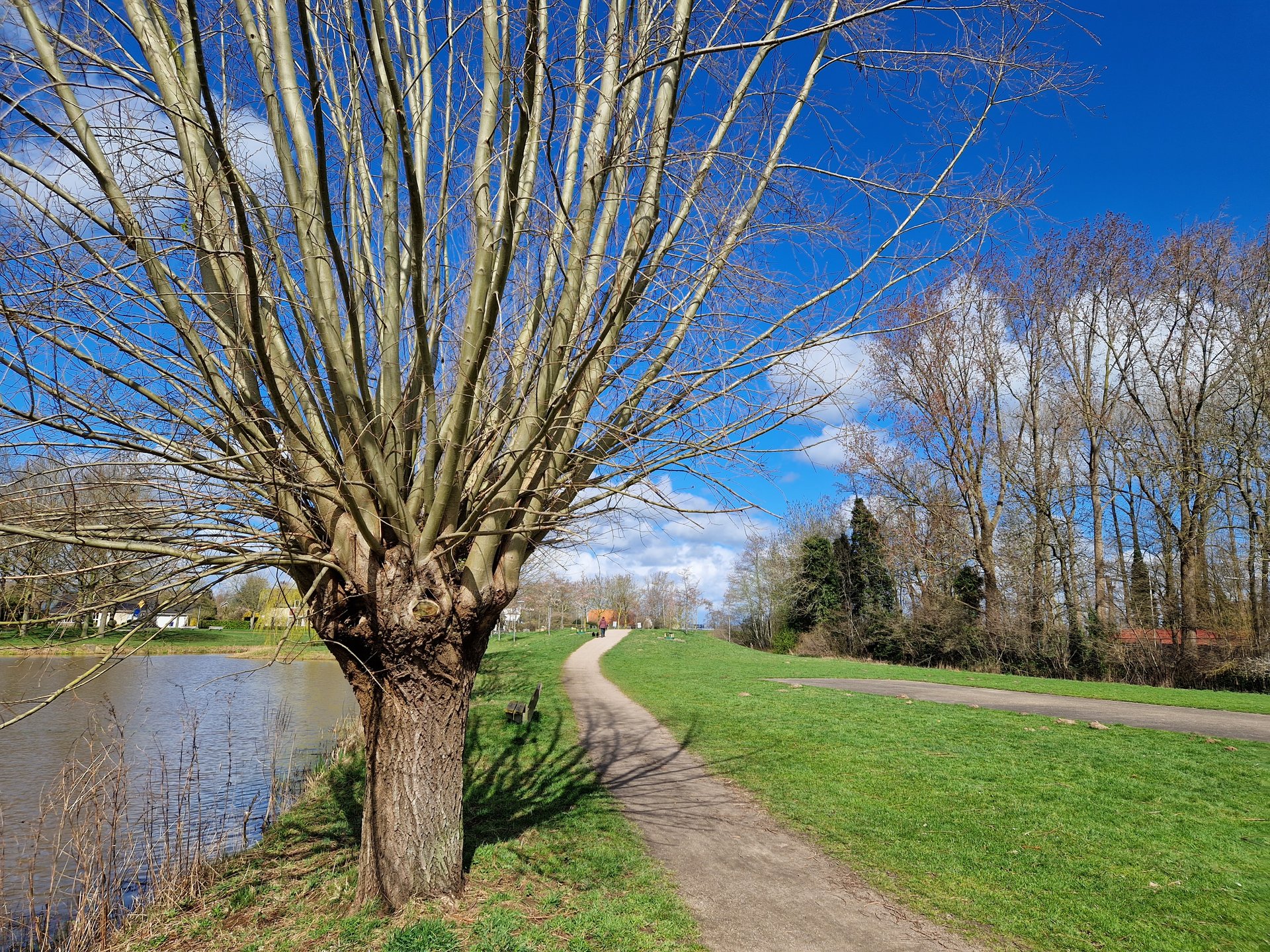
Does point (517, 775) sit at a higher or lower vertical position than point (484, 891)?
lower

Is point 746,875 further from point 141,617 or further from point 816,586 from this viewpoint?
point 816,586

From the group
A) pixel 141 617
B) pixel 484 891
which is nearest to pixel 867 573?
pixel 484 891

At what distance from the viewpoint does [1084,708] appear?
531 inches

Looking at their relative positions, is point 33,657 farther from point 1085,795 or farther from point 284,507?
point 1085,795

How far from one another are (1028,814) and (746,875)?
3.07 m

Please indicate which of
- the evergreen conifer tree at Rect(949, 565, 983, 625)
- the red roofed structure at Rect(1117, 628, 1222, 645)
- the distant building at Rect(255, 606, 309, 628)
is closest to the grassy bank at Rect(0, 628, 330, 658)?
the distant building at Rect(255, 606, 309, 628)

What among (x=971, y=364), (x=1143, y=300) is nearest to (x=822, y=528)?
(x=971, y=364)

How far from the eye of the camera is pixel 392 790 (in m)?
4.31

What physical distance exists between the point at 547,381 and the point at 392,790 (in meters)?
2.58

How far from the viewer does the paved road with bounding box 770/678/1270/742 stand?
1101 cm

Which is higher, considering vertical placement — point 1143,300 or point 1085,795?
point 1143,300

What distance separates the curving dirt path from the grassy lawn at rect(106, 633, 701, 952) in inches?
9.7

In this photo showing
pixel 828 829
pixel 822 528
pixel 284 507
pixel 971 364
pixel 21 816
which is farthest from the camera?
pixel 822 528

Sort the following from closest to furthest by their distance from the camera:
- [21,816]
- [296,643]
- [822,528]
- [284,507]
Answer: [296,643], [284,507], [21,816], [822,528]
